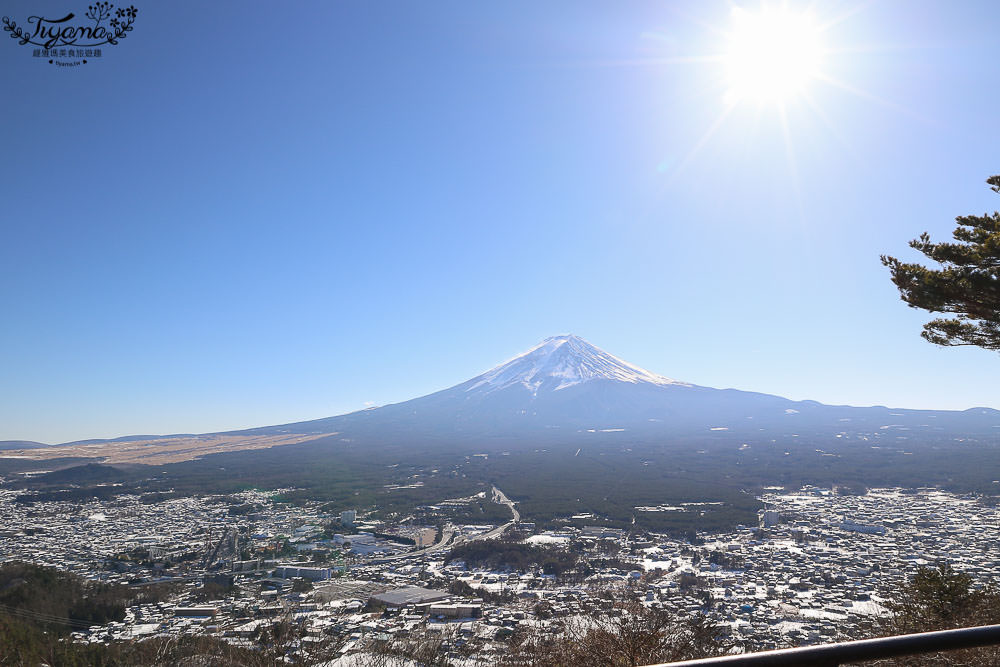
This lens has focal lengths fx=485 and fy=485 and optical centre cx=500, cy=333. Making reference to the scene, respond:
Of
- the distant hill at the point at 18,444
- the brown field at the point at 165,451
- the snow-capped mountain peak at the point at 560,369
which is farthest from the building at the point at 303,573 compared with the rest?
the distant hill at the point at 18,444

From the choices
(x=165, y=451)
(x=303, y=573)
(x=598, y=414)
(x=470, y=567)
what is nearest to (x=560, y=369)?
(x=598, y=414)

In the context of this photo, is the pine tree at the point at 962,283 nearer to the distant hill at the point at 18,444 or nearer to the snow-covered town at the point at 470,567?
the snow-covered town at the point at 470,567

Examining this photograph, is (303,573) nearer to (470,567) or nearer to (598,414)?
(470,567)

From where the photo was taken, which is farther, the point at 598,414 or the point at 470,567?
the point at 598,414

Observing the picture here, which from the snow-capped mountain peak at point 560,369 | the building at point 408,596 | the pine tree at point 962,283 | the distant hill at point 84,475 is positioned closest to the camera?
the pine tree at point 962,283

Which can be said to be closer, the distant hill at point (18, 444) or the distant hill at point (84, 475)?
the distant hill at point (84, 475)

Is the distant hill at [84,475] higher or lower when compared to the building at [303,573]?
lower

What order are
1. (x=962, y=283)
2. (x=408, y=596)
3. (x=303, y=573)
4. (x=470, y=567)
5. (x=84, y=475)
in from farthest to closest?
(x=84, y=475)
(x=470, y=567)
(x=303, y=573)
(x=408, y=596)
(x=962, y=283)

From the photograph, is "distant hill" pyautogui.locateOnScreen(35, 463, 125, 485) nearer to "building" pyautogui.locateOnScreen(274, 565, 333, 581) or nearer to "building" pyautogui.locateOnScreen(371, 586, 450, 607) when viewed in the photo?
"building" pyautogui.locateOnScreen(274, 565, 333, 581)
